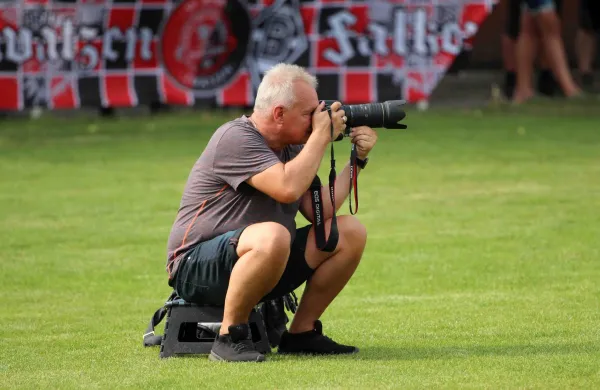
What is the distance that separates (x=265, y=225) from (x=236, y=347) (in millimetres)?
564

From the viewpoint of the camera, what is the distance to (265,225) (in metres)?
6.27

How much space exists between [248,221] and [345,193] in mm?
565

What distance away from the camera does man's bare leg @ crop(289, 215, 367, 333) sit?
6.56 meters

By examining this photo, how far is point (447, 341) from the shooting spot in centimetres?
692

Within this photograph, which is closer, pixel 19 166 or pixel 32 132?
pixel 19 166

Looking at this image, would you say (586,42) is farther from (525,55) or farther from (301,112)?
(301,112)

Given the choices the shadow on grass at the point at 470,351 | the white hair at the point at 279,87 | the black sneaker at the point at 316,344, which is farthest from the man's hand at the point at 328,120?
the shadow on grass at the point at 470,351

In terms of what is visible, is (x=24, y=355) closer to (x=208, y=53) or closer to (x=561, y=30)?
(x=208, y=53)

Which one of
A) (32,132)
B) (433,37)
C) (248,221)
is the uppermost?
(248,221)

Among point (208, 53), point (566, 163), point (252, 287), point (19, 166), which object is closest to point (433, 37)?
point (208, 53)

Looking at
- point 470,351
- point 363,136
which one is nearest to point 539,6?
point 363,136

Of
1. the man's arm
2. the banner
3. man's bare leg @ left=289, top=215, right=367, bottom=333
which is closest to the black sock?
the banner

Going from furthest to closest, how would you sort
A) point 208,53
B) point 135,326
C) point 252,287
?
point 208,53 < point 135,326 < point 252,287

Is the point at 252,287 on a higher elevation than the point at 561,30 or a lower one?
higher
